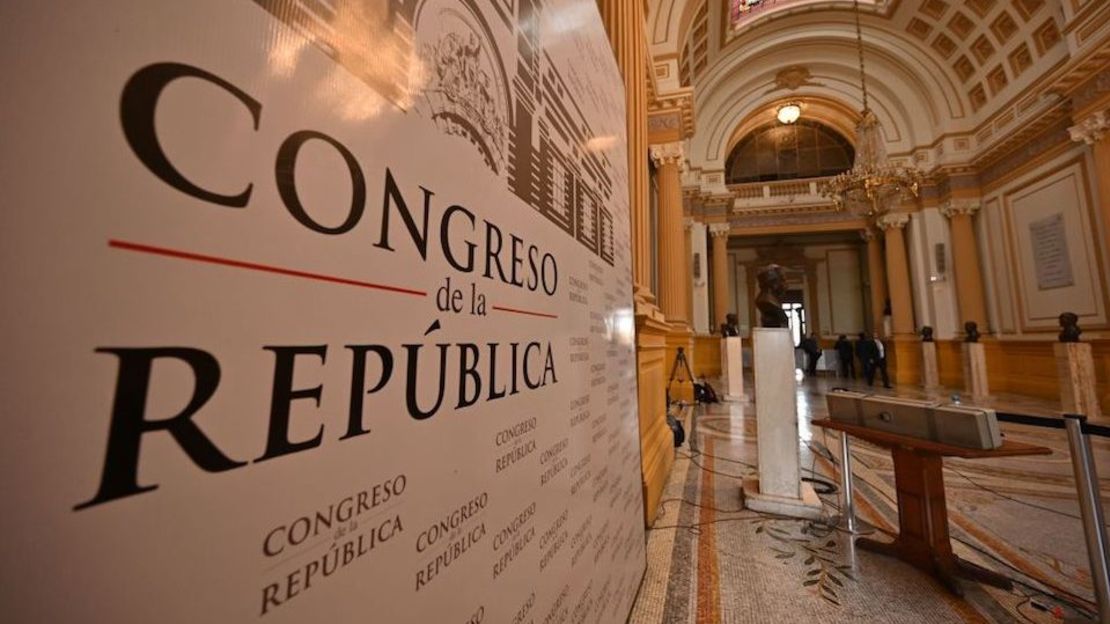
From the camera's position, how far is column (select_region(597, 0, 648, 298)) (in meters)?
2.36

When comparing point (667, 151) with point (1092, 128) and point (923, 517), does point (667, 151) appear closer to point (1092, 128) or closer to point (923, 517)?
point (923, 517)

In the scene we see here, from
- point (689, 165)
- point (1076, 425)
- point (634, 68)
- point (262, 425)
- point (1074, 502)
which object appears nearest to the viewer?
point (262, 425)

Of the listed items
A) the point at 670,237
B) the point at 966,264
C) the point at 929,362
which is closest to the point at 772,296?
the point at 670,237

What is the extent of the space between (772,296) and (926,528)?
1533 millimetres

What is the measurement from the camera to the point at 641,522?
1689 millimetres

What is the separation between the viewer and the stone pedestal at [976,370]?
6855mm

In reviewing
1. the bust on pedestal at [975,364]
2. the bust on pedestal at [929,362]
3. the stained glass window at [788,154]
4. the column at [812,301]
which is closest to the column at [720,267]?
the stained glass window at [788,154]

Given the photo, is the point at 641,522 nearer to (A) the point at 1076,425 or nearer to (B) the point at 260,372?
(A) the point at 1076,425

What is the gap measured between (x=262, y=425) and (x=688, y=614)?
1.55 meters

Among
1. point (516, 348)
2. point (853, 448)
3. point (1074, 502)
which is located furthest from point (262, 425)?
point (853, 448)

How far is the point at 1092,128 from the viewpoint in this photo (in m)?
5.72

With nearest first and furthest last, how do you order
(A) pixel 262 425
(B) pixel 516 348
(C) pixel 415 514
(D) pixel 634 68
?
(A) pixel 262 425
(C) pixel 415 514
(B) pixel 516 348
(D) pixel 634 68

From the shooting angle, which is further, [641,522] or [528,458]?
[641,522]

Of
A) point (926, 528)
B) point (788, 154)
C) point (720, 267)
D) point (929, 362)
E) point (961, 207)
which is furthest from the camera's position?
point (788, 154)
